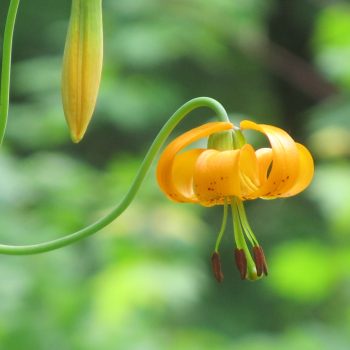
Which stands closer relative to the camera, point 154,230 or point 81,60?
point 81,60

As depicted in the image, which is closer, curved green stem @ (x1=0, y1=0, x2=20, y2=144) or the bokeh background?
curved green stem @ (x1=0, y1=0, x2=20, y2=144)

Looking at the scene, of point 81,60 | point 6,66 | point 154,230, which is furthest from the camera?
point 154,230

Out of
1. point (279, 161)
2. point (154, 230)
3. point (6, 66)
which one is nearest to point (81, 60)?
point (6, 66)

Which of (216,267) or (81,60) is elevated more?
(81,60)

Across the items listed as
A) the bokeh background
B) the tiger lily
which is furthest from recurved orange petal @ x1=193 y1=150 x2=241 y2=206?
the bokeh background

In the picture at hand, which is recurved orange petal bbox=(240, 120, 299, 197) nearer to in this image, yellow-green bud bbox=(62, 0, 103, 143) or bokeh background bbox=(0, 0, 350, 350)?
yellow-green bud bbox=(62, 0, 103, 143)

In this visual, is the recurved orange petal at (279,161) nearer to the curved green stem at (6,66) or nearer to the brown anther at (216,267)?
the brown anther at (216,267)

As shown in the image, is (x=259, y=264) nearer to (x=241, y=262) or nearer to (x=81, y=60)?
(x=241, y=262)
